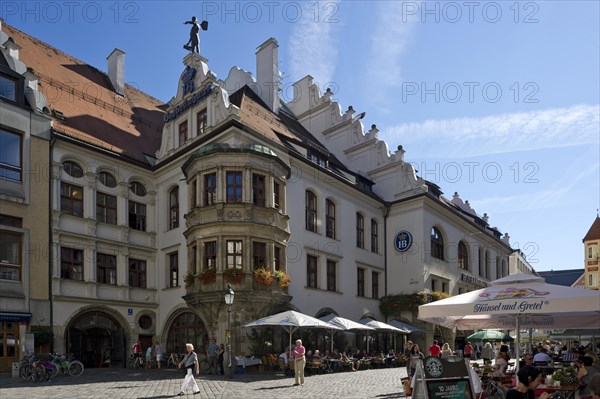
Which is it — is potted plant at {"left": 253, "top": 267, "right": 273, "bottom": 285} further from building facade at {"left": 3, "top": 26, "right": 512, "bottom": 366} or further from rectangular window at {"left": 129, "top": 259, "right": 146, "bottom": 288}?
rectangular window at {"left": 129, "top": 259, "right": 146, "bottom": 288}

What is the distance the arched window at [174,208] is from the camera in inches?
1252

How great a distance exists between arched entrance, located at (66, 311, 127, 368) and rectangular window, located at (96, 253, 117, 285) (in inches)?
61.3

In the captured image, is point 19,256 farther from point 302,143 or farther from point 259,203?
point 302,143

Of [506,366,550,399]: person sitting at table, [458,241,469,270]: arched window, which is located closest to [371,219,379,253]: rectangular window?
[458,241,469,270]: arched window

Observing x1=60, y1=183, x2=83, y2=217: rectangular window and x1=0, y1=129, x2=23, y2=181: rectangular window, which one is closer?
x1=0, y1=129, x2=23, y2=181: rectangular window

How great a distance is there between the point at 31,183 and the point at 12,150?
159 cm

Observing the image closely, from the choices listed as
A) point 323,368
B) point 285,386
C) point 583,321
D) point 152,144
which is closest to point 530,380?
point 583,321

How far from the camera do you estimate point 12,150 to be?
26.5 metres

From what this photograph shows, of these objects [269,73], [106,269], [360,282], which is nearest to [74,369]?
[106,269]

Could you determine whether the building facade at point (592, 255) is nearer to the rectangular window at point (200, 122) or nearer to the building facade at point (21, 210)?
the rectangular window at point (200, 122)

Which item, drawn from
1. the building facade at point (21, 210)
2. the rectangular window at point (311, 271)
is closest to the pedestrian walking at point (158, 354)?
the building facade at point (21, 210)

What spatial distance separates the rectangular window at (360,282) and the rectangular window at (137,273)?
471 inches

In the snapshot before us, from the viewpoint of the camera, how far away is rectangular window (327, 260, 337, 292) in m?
33.2

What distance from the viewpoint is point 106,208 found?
1191 inches
